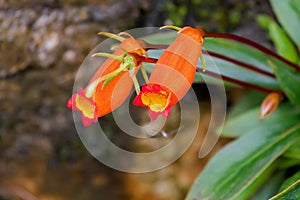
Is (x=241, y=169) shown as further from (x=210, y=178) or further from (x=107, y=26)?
(x=107, y=26)

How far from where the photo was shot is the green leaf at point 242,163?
3.89 feet

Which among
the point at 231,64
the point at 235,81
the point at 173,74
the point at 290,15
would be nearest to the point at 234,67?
the point at 231,64

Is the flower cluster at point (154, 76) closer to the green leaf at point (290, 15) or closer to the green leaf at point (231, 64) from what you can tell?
the green leaf at point (231, 64)

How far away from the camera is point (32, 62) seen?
1.77 m

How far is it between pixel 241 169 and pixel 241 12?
82cm

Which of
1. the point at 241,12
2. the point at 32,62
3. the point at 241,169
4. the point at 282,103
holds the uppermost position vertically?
the point at 32,62

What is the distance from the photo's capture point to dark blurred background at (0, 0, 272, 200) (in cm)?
172

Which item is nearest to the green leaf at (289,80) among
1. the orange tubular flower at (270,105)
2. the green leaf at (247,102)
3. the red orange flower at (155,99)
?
the orange tubular flower at (270,105)

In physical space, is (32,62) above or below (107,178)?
above

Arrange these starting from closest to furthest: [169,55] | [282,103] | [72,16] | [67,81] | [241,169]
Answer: [169,55] < [241,169] < [282,103] < [72,16] < [67,81]

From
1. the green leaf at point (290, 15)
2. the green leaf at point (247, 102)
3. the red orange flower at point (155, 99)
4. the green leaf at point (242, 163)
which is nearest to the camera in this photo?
the red orange flower at point (155, 99)

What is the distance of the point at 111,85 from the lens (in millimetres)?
984

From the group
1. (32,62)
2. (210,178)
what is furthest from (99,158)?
(210,178)

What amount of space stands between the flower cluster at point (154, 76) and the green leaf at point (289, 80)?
36cm
